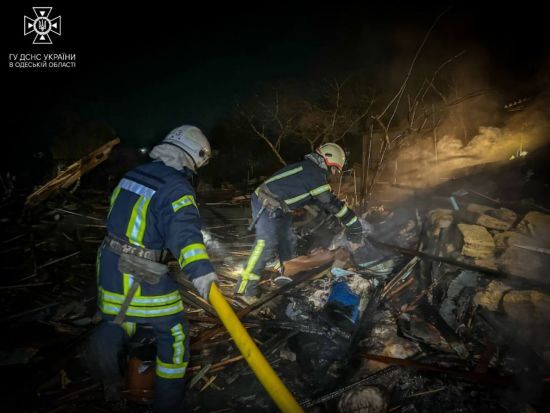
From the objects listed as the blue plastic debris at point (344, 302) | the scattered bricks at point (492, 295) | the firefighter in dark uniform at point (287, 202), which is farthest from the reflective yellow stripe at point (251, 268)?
the scattered bricks at point (492, 295)

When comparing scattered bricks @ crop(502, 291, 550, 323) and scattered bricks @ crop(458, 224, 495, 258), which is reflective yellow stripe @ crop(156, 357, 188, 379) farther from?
scattered bricks @ crop(458, 224, 495, 258)

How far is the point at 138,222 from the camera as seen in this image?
8.23 feet

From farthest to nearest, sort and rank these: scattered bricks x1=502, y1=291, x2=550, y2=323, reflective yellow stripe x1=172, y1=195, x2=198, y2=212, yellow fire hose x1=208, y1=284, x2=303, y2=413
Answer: scattered bricks x1=502, y1=291, x2=550, y2=323
reflective yellow stripe x1=172, y1=195, x2=198, y2=212
yellow fire hose x1=208, y1=284, x2=303, y2=413

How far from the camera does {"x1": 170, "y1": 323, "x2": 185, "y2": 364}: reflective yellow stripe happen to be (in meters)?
2.69

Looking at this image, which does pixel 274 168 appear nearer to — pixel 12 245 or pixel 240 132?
pixel 240 132

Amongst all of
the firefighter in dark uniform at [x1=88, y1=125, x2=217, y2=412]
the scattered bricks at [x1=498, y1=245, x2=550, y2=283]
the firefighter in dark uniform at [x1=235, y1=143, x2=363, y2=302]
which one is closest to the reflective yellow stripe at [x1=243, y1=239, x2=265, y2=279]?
the firefighter in dark uniform at [x1=235, y1=143, x2=363, y2=302]

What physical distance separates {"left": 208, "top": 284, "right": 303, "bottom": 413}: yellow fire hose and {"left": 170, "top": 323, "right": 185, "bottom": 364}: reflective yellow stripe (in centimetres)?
75

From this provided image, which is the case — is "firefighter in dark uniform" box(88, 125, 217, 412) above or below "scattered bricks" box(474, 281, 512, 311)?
above

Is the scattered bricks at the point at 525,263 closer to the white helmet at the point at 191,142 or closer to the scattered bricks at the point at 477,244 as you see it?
the scattered bricks at the point at 477,244

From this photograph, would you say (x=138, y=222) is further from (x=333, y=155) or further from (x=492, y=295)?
(x=492, y=295)

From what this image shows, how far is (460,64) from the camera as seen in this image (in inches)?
757

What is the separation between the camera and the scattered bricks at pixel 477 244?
4.68 m

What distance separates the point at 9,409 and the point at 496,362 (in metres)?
5.02

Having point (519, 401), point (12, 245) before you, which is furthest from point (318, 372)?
point (12, 245)
